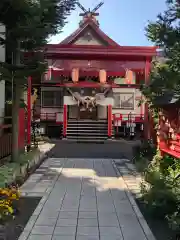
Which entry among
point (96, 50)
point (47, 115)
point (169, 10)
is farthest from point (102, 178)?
point (47, 115)

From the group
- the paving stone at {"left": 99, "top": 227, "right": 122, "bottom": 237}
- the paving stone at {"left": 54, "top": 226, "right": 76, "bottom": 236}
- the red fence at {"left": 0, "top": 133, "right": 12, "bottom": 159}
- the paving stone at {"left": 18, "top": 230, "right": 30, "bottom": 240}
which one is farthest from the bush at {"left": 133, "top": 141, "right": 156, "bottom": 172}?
the paving stone at {"left": 18, "top": 230, "right": 30, "bottom": 240}

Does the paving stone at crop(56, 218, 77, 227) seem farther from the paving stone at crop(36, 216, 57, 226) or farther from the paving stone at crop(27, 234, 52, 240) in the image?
the paving stone at crop(27, 234, 52, 240)

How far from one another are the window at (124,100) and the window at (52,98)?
15.3ft

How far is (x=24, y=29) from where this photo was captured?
8.16 m

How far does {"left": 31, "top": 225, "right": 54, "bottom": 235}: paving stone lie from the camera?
4.75m

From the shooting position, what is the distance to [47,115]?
27516 millimetres

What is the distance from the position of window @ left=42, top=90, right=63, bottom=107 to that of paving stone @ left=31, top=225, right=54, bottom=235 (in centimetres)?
2338

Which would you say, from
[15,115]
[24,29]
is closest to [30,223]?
[15,115]

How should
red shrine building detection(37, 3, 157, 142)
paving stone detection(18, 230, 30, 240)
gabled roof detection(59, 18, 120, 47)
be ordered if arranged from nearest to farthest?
1. paving stone detection(18, 230, 30, 240)
2. red shrine building detection(37, 3, 157, 142)
3. gabled roof detection(59, 18, 120, 47)

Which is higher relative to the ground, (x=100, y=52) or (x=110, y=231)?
(x=100, y=52)

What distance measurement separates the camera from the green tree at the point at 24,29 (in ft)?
25.1

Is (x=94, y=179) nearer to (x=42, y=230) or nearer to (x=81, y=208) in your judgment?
(x=81, y=208)

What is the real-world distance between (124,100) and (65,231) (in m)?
23.8

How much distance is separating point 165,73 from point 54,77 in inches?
894
